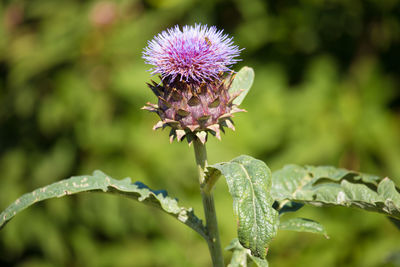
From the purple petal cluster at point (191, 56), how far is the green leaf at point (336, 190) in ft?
0.96

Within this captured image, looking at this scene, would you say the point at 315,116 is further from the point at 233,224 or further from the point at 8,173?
the point at 8,173

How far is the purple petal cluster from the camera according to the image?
97 cm

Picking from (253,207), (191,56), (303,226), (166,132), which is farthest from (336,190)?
(166,132)

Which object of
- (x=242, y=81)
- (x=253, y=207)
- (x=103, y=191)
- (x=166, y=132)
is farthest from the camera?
(x=166, y=132)

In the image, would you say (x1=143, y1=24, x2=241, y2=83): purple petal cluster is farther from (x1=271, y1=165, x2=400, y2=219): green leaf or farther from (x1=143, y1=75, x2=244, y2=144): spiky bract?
(x1=271, y1=165, x2=400, y2=219): green leaf

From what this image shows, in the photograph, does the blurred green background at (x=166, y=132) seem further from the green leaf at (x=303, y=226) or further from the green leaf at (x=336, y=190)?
the green leaf at (x=303, y=226)

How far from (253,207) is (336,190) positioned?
251 millimetres

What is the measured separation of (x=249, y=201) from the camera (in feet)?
2.60

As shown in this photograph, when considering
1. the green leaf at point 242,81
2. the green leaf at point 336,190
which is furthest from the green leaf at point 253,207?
the green leaf at point 242,81

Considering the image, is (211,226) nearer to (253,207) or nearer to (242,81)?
(253,207)

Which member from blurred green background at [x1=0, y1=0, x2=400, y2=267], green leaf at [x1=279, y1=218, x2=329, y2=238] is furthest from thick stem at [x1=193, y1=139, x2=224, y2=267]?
blurred green background at [x1=0, y1=0, x2=400, y2=267]

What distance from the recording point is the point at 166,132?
8.25 ft

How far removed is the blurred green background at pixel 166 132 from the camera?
237 centimetres

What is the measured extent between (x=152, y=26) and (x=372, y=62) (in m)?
1.21
